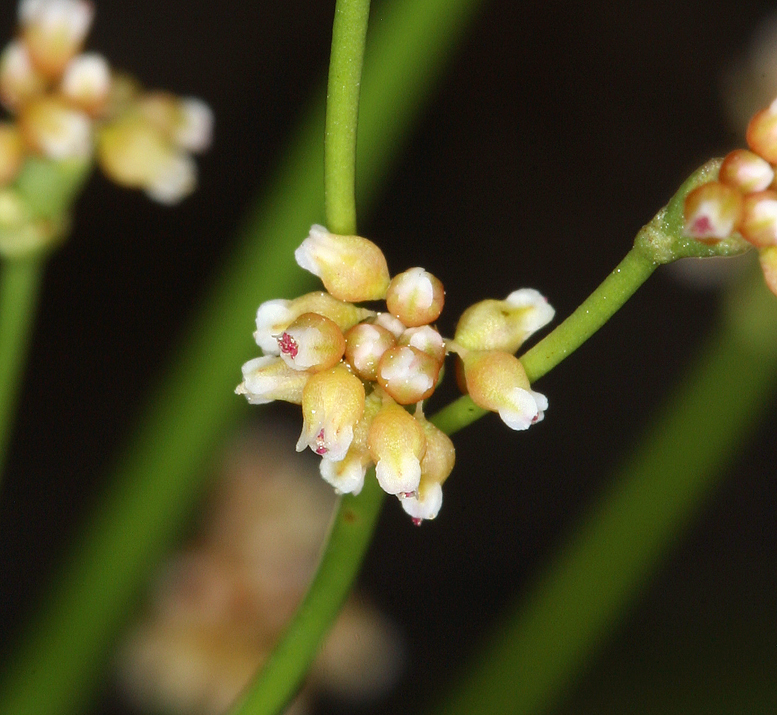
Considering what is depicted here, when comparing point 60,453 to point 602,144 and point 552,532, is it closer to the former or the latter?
point 552,532

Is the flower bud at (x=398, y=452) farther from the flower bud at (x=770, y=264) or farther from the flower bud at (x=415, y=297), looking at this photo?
the flower bud at (x=770, y=264)

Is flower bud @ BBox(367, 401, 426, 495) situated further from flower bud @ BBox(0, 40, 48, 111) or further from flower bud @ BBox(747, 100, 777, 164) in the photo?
flower bud @ BBox(0, 40, 48, 111)

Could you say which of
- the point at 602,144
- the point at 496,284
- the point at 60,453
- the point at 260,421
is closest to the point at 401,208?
the point at 496,284

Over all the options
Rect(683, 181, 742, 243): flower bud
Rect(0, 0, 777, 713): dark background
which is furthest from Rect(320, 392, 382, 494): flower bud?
Rect(0, 0, 777, 713): dark background

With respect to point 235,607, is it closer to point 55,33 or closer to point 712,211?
point 55,33

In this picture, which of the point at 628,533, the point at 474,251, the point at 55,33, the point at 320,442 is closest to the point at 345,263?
the point at 320,442

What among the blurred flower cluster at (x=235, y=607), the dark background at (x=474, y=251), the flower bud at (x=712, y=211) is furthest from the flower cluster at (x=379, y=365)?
the dark background at (x=474, y=251)
